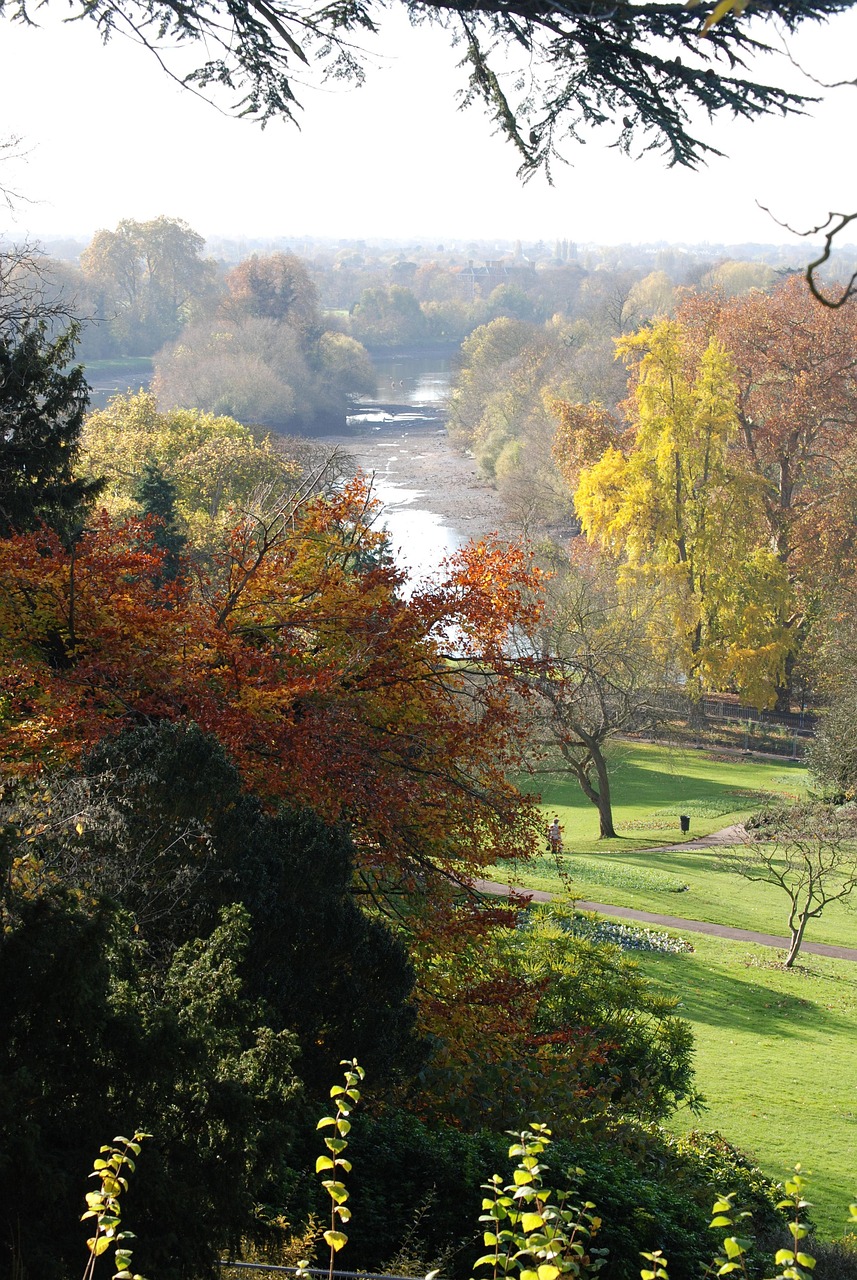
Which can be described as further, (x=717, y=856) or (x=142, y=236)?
(x=142, y=236)

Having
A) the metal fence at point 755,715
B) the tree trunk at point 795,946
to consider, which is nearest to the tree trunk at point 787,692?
the metal fence at point 755,715

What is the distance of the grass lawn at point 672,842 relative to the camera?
21.2 meters

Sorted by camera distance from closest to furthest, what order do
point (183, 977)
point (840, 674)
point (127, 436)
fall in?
point (183, 977) < point (840, 674) < point (127, 436)

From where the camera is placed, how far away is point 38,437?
16547mm

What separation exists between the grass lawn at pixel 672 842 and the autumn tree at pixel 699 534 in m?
3.31

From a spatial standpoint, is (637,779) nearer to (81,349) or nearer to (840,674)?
(840,674)

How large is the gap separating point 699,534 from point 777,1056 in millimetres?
23669

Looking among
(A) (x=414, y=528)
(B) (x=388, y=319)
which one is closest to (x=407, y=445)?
(A) (x=414, y=528)

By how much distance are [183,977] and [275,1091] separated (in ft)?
2.72

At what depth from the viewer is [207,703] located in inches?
370


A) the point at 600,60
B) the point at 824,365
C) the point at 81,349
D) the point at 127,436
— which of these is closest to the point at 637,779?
the point at 824,365

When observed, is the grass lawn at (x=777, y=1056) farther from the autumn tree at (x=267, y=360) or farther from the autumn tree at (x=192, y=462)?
the autumn tree at (x=267, y=360)

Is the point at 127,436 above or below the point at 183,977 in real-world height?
above

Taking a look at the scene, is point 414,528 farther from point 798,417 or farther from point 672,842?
point 672,842
